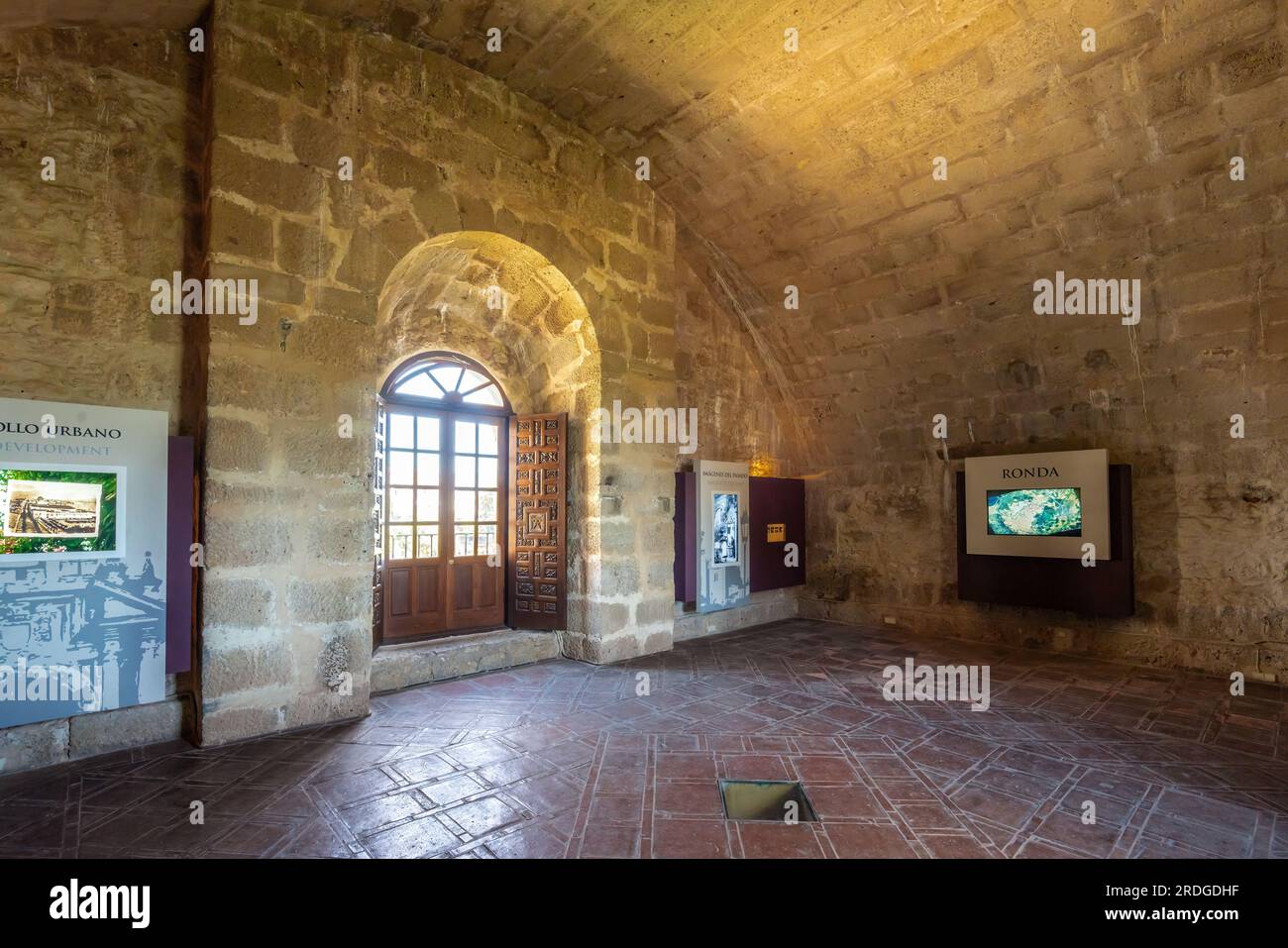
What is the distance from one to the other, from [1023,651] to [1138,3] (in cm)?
522

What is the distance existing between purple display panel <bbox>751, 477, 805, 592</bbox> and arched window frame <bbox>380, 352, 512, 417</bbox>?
3.13 metres

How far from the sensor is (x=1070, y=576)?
5973 mm

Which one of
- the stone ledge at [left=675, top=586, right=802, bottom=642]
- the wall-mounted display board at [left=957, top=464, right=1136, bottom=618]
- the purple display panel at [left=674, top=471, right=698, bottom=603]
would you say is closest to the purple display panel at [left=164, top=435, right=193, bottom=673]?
the purple display panel at [left=674, top=471, right=698, bottom=603]

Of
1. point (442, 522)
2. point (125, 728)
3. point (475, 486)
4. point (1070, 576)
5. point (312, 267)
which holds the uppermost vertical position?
→ point (312, 267)

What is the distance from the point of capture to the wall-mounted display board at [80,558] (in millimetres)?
3348

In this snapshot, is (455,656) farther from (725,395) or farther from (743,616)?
(725,395)

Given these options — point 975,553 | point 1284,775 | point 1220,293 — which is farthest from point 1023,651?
point 1220,293

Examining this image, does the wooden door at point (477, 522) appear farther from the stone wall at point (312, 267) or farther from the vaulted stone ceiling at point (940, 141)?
the vaulted stone ceiling at point (940, 141)

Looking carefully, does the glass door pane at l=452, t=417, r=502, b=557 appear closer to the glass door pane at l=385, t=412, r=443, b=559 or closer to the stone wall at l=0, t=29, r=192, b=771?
the glass door pane at l=385, t=412, r=443, b=559

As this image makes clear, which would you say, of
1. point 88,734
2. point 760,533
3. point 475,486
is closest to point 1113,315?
point 760,533

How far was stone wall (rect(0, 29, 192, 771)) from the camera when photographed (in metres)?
3.56

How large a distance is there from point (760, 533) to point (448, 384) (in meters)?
3.86

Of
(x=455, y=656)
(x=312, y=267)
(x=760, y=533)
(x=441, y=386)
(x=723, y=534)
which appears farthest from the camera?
(x=760, y=533)

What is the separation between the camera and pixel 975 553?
6.60 m
